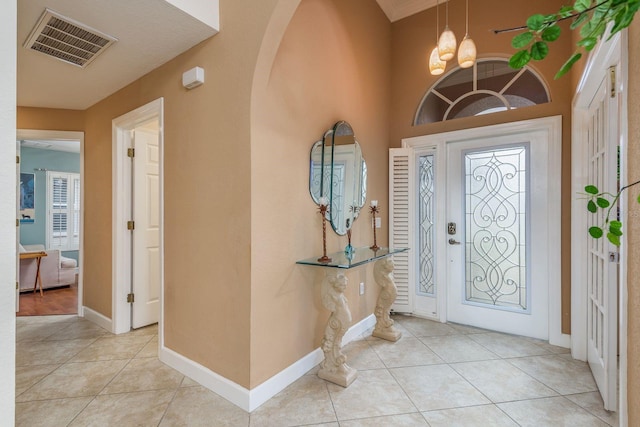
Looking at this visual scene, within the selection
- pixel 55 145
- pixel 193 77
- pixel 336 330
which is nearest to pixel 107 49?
pixel 193 77

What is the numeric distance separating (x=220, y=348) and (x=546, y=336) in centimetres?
284

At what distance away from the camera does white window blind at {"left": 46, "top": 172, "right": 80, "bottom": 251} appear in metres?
6.34

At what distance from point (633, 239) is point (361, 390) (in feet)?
5.58

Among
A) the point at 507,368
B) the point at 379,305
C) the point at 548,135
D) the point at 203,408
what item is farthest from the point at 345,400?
the point at 548,135

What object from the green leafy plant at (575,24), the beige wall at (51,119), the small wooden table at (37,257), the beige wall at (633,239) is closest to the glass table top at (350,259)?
the beige wall at (633,239)

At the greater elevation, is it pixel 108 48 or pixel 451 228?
pixel 108 48

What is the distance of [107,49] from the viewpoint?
2.26m

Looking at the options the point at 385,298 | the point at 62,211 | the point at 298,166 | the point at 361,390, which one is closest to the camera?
the point at 361,390

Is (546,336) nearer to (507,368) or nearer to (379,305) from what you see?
(507,368)

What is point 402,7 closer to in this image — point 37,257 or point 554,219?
point 554,219

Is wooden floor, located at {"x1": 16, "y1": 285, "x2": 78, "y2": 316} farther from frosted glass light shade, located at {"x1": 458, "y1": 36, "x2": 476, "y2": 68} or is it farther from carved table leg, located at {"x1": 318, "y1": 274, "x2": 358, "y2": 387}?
frosted glass light shade, located at {"x1": 458, "y1": 36, "x2": 476, "y2": 68}

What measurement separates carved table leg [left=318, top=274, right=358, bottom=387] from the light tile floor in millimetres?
80

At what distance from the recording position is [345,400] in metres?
2.00

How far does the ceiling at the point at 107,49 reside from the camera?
1822 mm
